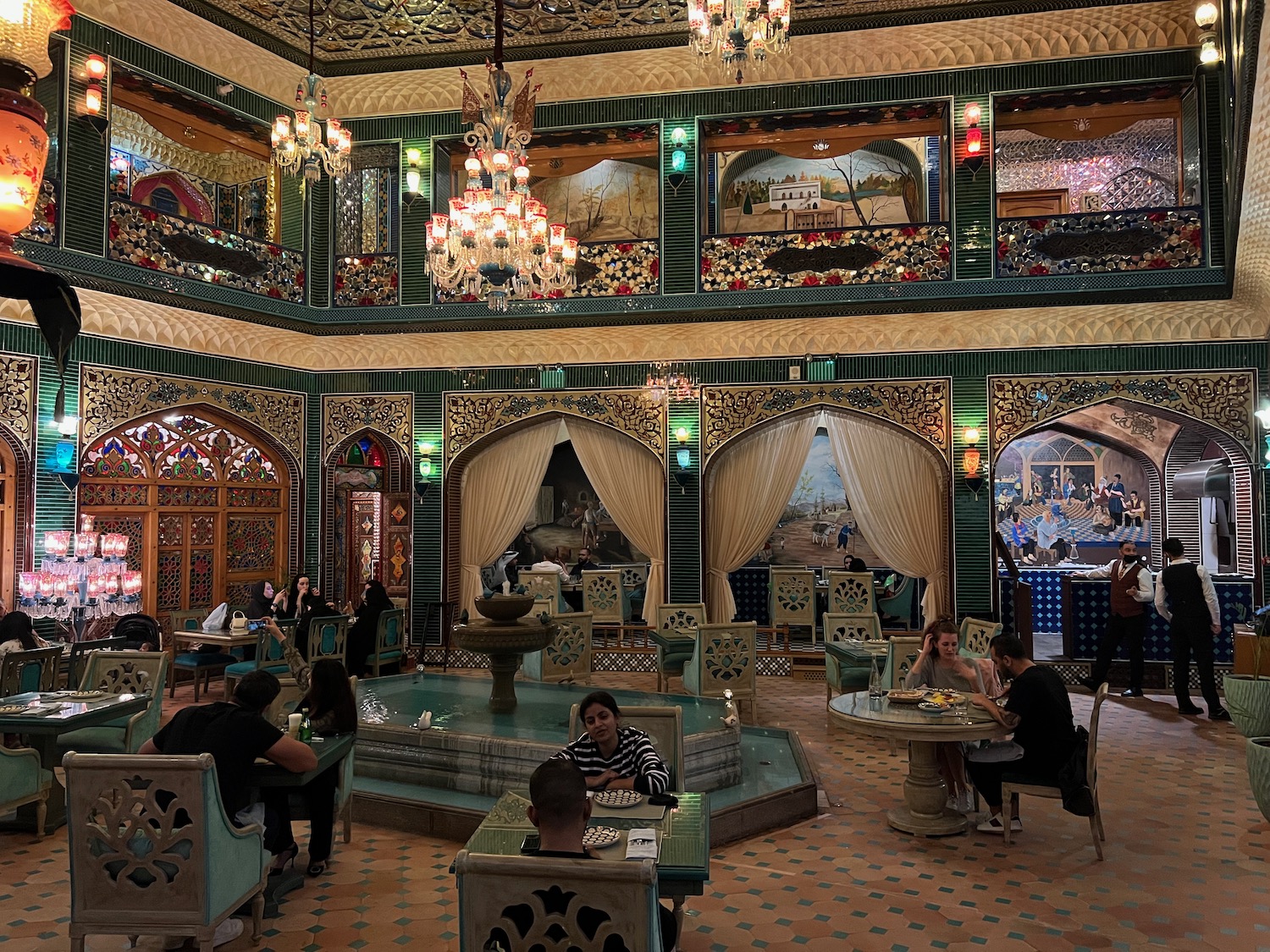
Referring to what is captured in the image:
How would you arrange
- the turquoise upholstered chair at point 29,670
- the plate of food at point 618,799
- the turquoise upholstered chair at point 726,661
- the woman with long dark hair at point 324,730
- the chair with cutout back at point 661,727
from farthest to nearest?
the turquoise upholstered chair at point 726,661, the turquoise upholstered chair at point 29,670, the woman with long dark hair at point 324,730, the chair with cutout back at point 661,727, the plate of food at point 618,799

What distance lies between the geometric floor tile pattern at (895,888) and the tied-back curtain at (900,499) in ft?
15.5

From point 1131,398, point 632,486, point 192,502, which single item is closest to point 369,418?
point 192,502

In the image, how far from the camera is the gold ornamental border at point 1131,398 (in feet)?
33.9

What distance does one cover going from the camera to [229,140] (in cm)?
1152

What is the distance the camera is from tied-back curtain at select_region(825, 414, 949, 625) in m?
11.2

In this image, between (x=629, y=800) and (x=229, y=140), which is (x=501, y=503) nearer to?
(x=229, y=140)

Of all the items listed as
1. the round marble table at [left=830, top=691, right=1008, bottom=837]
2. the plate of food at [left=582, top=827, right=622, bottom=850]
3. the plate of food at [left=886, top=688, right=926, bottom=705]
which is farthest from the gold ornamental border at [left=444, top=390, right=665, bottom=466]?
the plate of food at [left=582, top=827, right=622, bottom=850]

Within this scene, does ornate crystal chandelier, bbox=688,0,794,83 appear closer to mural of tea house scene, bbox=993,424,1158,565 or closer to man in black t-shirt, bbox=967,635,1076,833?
man in black t-shirt, bbox=967,635,1076,833

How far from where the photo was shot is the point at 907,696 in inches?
229

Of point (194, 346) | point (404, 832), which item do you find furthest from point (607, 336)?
point (404, 832)

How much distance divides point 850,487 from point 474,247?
6.31 m

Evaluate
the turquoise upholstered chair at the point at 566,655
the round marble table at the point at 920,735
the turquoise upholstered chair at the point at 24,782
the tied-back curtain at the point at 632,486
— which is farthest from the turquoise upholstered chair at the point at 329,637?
the round marble table at the point at 920,735

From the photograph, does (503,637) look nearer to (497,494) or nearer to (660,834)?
(660,834)

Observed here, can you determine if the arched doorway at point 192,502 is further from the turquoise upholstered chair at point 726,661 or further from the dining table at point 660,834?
the dining table at point 660,834
